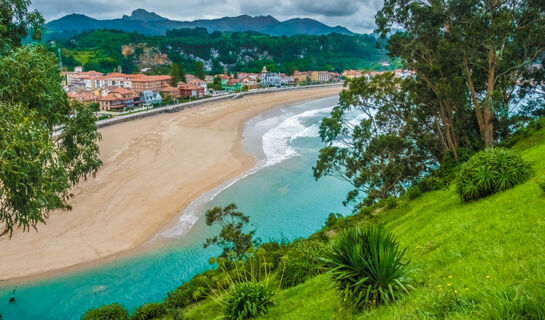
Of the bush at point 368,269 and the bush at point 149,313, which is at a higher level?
the bush at point 368,269

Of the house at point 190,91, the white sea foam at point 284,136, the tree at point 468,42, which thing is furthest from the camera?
the house at point 190,91

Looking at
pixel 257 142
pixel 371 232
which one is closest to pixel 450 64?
pixel 371 232

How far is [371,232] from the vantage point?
18.9 feet

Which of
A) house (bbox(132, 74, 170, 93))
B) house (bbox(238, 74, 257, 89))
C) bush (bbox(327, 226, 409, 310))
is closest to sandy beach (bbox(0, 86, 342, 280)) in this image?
bush (bbox(327, 226, 409, 310))

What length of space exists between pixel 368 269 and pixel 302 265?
176 inches

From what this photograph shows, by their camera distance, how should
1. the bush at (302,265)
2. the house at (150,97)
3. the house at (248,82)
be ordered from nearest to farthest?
the bush at (302,265), the house at (150,97), the house at (248,82)

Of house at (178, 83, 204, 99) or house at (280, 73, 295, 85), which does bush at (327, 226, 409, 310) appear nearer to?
house at (178, 83, 204, 99)

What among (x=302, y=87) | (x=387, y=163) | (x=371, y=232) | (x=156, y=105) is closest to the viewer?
(x=371, y=232)

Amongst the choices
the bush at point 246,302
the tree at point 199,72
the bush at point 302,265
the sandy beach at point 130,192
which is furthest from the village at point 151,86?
the bush at point 246,302

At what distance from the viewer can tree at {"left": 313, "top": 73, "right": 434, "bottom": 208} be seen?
20828mm

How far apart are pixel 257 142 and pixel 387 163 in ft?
76.2

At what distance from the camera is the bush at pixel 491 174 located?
966 cm

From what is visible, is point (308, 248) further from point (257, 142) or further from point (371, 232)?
point (257, 142)

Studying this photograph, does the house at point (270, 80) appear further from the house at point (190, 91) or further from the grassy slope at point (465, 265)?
the grassy slope at point (465, 265)
